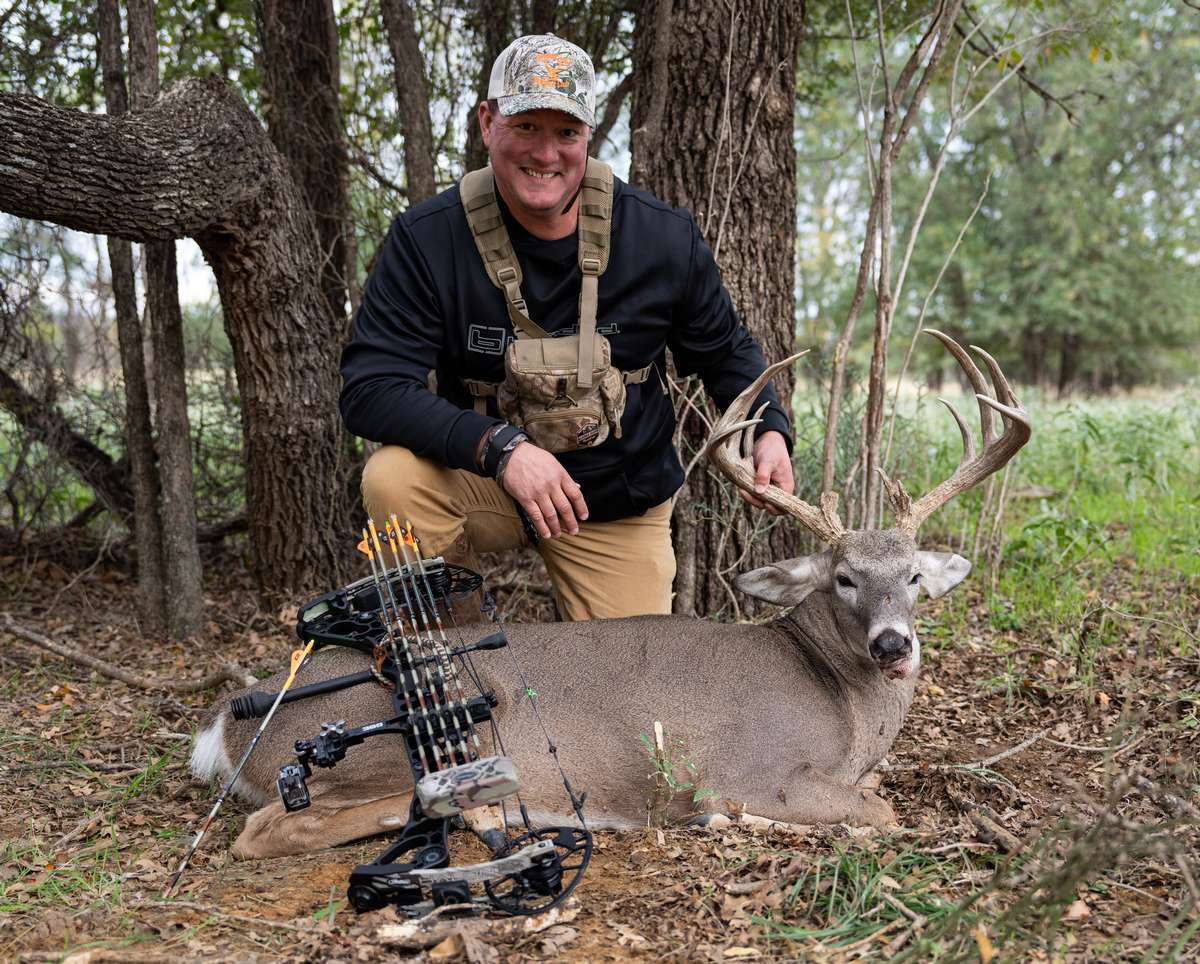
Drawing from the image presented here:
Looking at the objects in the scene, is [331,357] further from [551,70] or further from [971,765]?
[971,765]

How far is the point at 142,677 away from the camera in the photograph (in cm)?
471

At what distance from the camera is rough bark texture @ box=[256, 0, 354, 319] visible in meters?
6.05

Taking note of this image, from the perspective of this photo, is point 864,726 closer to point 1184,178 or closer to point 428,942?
point 428,942

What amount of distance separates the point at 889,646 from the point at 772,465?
79 cm

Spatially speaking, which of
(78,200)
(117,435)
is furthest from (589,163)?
(117,435)

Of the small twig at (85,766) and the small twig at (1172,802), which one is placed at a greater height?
the small twig at (1172,802)

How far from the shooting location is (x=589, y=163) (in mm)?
4059

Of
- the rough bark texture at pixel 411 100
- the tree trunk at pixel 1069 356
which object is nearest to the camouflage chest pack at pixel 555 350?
the rough bark texture at pixel 411 100

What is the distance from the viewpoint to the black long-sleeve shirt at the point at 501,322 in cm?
379

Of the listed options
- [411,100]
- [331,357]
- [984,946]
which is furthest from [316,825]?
[411,100]

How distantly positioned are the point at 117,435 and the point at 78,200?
203 cm

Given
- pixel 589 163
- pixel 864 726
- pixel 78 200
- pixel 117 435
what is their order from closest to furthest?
pixel 864 726 < pixel 589 163 < pixel 78 200 < pixel 117 435

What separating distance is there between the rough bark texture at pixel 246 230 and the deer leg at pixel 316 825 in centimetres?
248

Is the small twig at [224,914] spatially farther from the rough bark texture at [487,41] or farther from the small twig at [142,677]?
the rough bark texture at [487,41]
